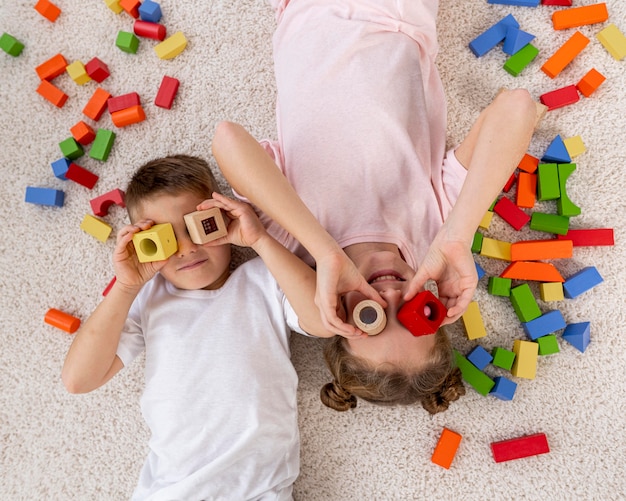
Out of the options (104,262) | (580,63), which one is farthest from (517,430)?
(104,262)

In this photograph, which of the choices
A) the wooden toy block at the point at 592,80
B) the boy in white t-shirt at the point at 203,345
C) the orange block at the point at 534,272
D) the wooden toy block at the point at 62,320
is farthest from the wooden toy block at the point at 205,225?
the wooden toy block at the point at 592,80

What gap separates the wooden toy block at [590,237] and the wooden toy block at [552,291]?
99 mm

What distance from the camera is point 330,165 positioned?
1035 millimetres

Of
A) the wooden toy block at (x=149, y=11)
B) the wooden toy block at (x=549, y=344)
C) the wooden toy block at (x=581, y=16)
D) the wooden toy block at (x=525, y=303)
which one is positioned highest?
the wooden toy block at (x=149, y=11)

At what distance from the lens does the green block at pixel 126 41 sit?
3.92 ft

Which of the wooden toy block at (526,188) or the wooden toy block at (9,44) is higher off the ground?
the wooden toy block at (9,44)

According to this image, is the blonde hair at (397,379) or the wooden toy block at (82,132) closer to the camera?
the blonde hair at (397,379)

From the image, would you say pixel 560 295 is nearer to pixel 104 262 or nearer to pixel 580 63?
pixel 580 63

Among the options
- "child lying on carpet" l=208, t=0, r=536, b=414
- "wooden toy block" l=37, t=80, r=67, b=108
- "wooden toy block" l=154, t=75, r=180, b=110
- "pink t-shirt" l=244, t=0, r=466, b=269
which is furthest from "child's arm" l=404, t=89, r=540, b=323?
"wooden toy block" l=37, t=80, r=67, b=108

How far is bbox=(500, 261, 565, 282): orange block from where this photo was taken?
44.9 inches

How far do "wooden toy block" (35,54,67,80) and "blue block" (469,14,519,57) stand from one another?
36.5 inches

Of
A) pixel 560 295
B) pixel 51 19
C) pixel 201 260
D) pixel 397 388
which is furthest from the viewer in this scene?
pixel 51 19

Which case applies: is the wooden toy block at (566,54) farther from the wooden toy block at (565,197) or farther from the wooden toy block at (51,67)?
the wooden toy block at (51,67)

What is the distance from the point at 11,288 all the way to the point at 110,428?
0.38 m
